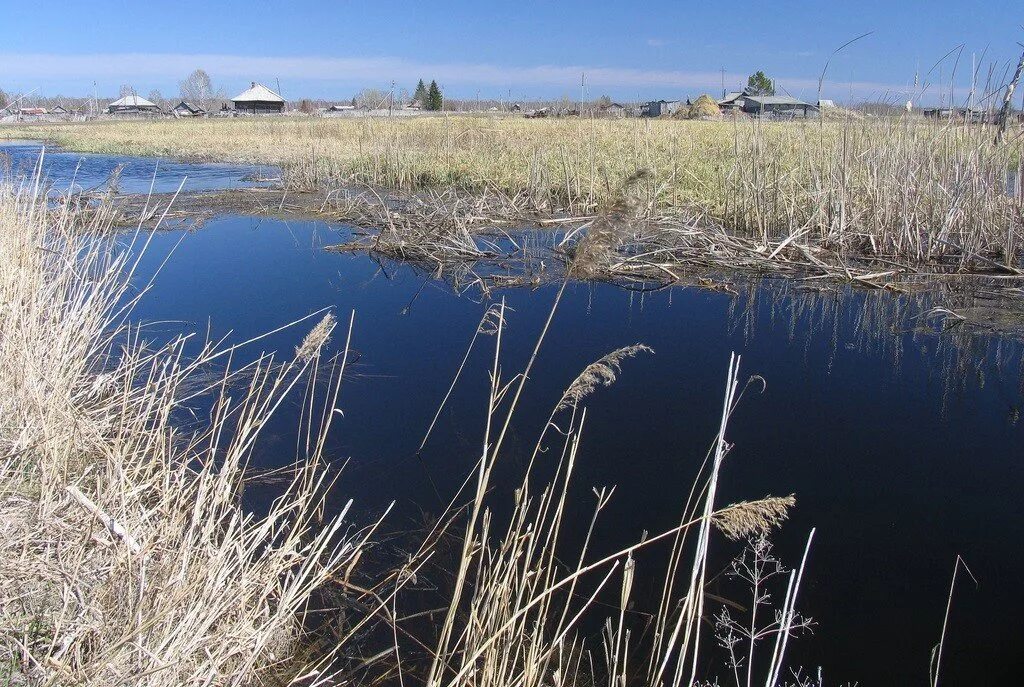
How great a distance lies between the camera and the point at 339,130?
77.4 feet

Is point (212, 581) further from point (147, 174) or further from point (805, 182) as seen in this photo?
point (147, 174)

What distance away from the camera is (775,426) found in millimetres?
3795

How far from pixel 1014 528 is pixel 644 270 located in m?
4.32

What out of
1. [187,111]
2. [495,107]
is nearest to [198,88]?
[187,111]

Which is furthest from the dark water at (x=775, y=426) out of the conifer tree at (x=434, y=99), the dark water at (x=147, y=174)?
the conifer tree at (x=434, y=99)

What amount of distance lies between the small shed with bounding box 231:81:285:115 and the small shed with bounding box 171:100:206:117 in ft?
10.2

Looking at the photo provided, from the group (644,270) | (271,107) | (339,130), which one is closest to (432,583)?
(644,270)

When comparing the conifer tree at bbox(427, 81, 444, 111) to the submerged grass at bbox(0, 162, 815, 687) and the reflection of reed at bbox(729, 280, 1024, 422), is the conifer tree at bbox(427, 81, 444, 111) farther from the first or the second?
the submerged grass at bbox(0, 162, 815, 687)

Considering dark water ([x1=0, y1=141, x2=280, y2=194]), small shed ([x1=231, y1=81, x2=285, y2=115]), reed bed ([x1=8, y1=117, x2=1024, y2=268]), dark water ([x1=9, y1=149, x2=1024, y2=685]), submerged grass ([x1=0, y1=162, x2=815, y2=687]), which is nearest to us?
submerged grass ([x1=0, y1=162, x2=815, y2=687])

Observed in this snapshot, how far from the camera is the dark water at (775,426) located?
2.49 meters

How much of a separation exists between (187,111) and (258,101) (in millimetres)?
4877

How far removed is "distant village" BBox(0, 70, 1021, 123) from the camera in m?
6.56

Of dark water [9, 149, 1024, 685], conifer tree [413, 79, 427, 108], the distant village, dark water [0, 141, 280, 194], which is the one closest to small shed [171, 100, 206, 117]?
the distant village

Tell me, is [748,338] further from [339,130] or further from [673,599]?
[339,130]
